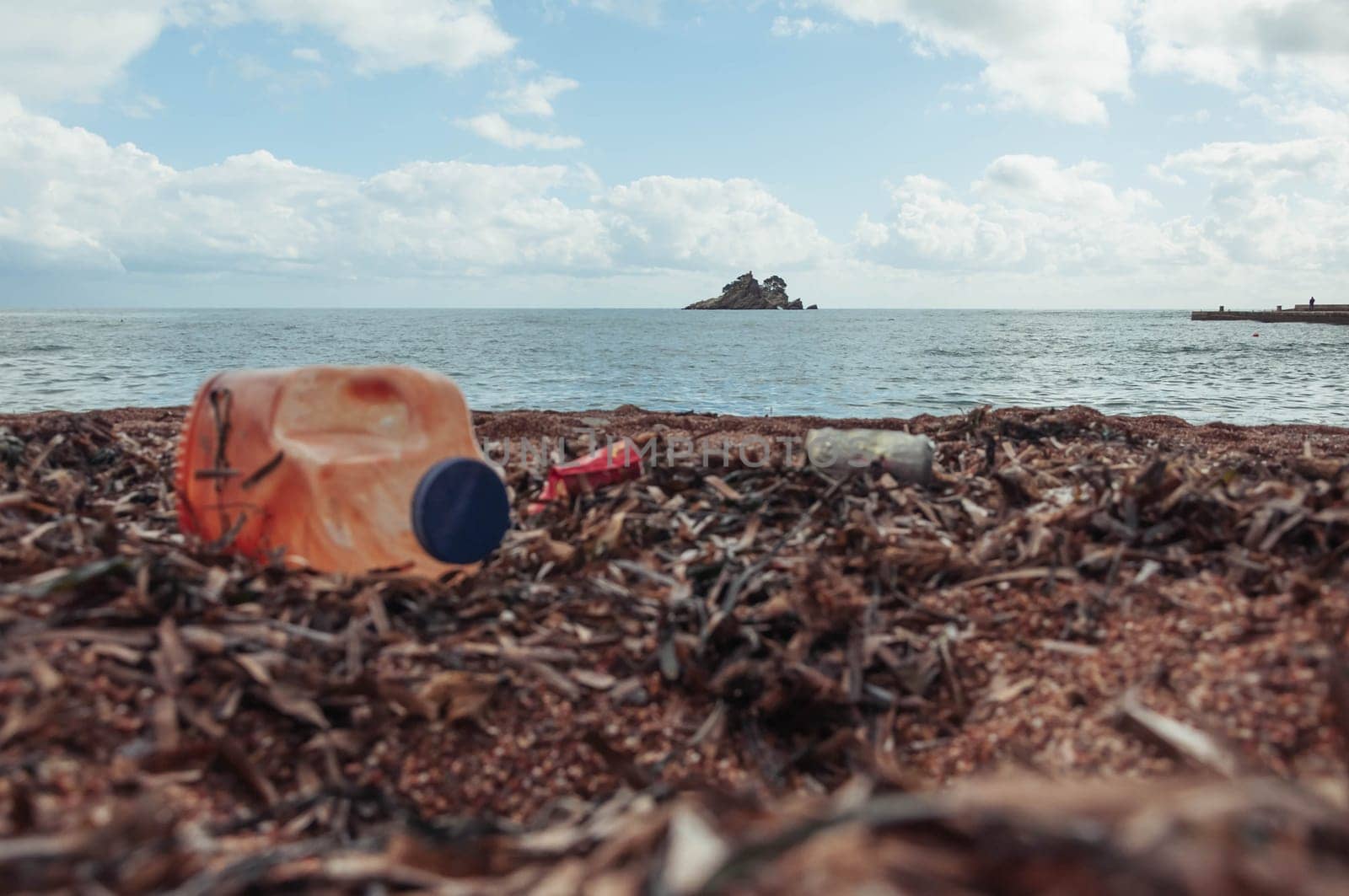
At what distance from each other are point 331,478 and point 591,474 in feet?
5.55

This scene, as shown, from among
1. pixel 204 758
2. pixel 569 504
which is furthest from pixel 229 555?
pixel 569 504

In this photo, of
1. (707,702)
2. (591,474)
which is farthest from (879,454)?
(707,702)

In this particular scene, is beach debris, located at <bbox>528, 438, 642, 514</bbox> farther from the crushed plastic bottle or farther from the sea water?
the sea water

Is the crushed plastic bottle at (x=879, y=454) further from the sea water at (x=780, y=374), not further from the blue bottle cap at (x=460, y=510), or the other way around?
the sea water at (x=780, y=374)

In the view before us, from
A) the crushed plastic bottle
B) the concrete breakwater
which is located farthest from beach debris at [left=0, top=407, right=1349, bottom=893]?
the concrete breakwater

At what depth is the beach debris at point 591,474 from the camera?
4.62 meters

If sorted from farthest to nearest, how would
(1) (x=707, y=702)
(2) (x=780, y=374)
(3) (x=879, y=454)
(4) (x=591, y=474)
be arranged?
1. (2) (x=780, y=374)
2. (3) (x=879, y=454)
3. (4) (x=591, y=474)
4. (1) (x=707, y=702)

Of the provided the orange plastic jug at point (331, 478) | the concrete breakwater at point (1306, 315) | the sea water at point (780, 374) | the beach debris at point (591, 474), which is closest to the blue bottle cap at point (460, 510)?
the orange plastic jug at point (331, 478)

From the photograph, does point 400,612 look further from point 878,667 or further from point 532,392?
point 532,392

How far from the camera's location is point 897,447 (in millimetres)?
4930

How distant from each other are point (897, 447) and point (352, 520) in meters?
3.09

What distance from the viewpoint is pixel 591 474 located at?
4.73 m

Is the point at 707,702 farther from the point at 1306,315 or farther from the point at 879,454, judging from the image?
the point at 1306,315

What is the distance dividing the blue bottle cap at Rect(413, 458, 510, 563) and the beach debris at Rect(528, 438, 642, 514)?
1010 millimetres
